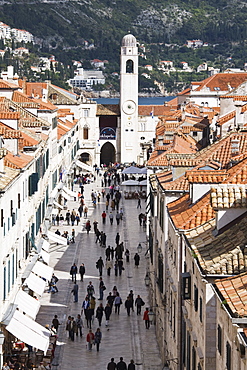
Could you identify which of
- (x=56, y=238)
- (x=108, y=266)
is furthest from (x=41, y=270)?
(x=56, y=238)

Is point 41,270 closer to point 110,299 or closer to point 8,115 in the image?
point 110,299

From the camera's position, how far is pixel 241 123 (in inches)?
1843

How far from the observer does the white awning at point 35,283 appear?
3617 centimetres

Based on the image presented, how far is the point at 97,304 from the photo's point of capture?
42.1 m

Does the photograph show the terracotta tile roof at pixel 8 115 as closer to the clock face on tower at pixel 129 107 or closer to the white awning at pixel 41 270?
the white awning at pixel 41 270

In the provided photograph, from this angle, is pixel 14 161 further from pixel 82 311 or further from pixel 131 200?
pixel 131 200

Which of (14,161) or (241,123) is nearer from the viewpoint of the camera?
(14,161)

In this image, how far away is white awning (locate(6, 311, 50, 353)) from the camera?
97.0 ft

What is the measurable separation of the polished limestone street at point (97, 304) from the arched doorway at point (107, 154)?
6245cm

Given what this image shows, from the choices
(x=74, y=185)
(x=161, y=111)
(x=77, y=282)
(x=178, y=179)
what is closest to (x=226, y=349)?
(x=178, y=179)


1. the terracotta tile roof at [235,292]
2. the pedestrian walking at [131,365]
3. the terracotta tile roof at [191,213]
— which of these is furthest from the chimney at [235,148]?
the terracotta tile roof at [235,292]

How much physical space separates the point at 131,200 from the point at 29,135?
36872 mm

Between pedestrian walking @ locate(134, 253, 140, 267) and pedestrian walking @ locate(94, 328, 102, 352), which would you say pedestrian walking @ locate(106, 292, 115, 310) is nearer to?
pedestrian walking @ locate(94, 328, 102, 352)

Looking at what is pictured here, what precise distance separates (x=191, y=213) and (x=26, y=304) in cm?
1078
